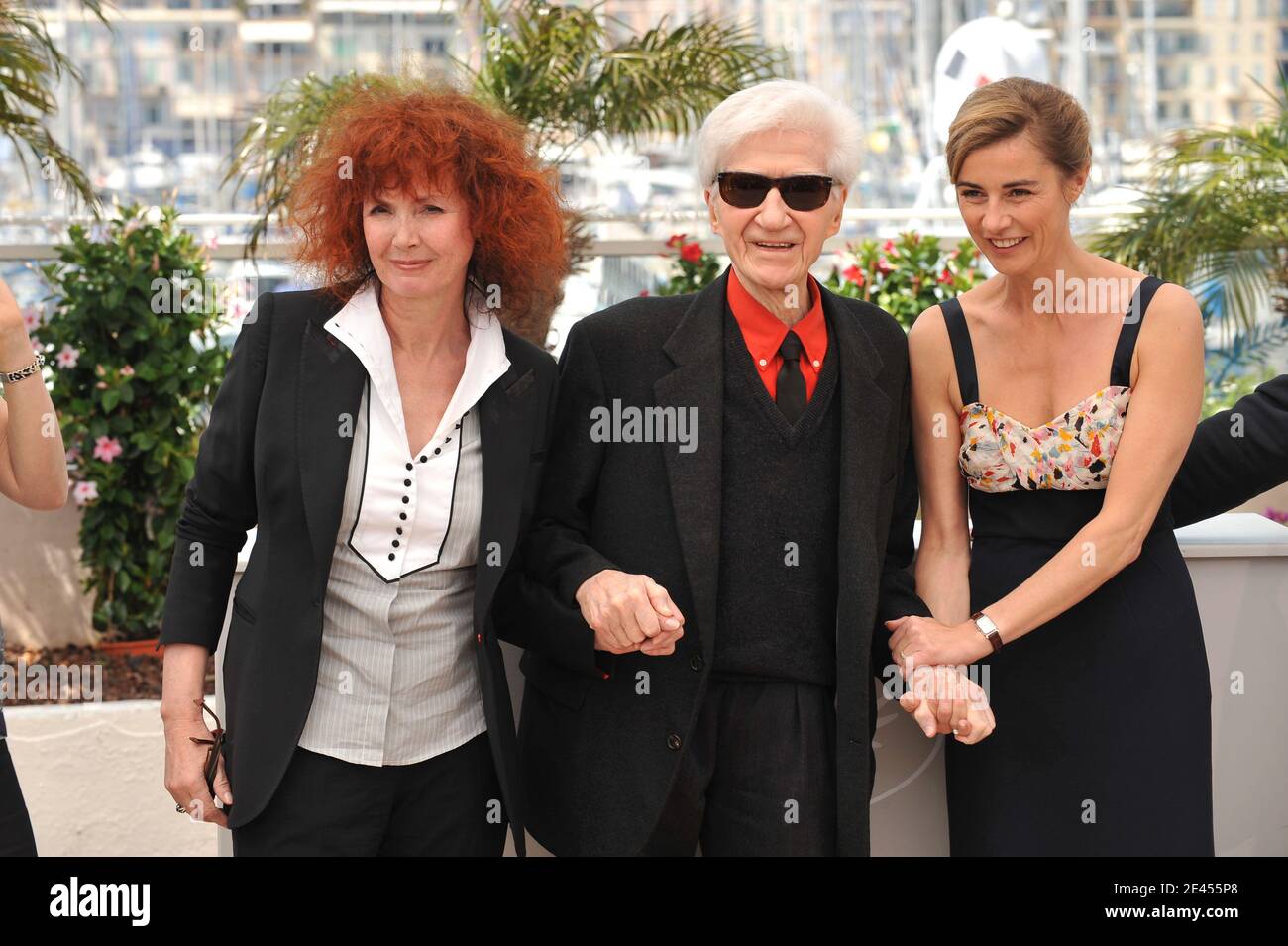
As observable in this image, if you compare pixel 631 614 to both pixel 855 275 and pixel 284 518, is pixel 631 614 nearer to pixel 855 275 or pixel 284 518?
pixel 284 518

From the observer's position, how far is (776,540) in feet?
7.37

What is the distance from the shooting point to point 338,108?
227 cm

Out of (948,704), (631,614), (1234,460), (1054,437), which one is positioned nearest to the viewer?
(631,614)

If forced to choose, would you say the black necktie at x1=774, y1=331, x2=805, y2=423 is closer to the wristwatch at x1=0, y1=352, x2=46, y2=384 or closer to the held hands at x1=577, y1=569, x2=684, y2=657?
the held hands at x1=577, y1=569, x2=684, y2=657

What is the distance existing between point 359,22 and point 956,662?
40.1 feet

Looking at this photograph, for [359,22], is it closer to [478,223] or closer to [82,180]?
[82,180]

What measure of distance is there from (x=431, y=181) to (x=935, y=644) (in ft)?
3.65

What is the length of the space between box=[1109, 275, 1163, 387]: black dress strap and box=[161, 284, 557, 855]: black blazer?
38.2 inches

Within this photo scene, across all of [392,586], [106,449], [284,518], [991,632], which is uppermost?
[106,449]

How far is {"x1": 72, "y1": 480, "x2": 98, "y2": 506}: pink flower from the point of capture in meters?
5.55

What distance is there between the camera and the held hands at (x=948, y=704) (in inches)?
87.4

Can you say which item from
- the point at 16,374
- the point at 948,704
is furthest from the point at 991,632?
the point at 16,374

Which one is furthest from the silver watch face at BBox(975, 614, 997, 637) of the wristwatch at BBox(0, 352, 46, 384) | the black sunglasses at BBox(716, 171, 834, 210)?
the wristwatch at BBox(0, 352, 46, 384)
